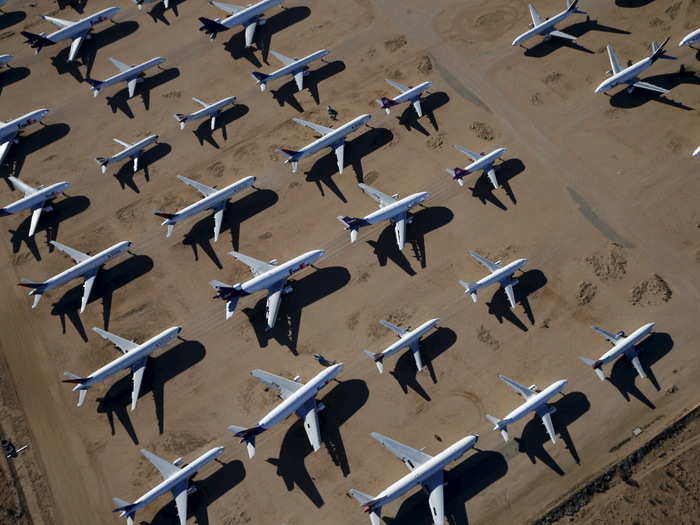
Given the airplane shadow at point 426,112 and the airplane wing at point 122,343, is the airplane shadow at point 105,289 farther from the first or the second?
the airplane shadow at point 426,112

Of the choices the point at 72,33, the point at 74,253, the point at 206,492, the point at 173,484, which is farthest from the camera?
the point at 72,33

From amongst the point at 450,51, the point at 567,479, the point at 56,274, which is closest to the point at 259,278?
the point at 56,274

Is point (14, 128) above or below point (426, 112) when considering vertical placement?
above

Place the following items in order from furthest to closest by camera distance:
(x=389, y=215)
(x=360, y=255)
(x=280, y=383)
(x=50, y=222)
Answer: (x=50, y=222) < (x=360, y=255) < (x=389, y=215) < (x=280, y=383)

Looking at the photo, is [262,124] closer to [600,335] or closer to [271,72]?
[271,72]

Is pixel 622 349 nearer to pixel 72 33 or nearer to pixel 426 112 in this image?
pixel 426 112

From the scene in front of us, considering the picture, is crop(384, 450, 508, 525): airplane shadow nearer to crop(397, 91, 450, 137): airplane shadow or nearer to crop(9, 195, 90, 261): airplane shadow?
crop(397, 91, 450, 137): airplane shadow

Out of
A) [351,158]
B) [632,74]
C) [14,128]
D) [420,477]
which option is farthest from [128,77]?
[632,74]
